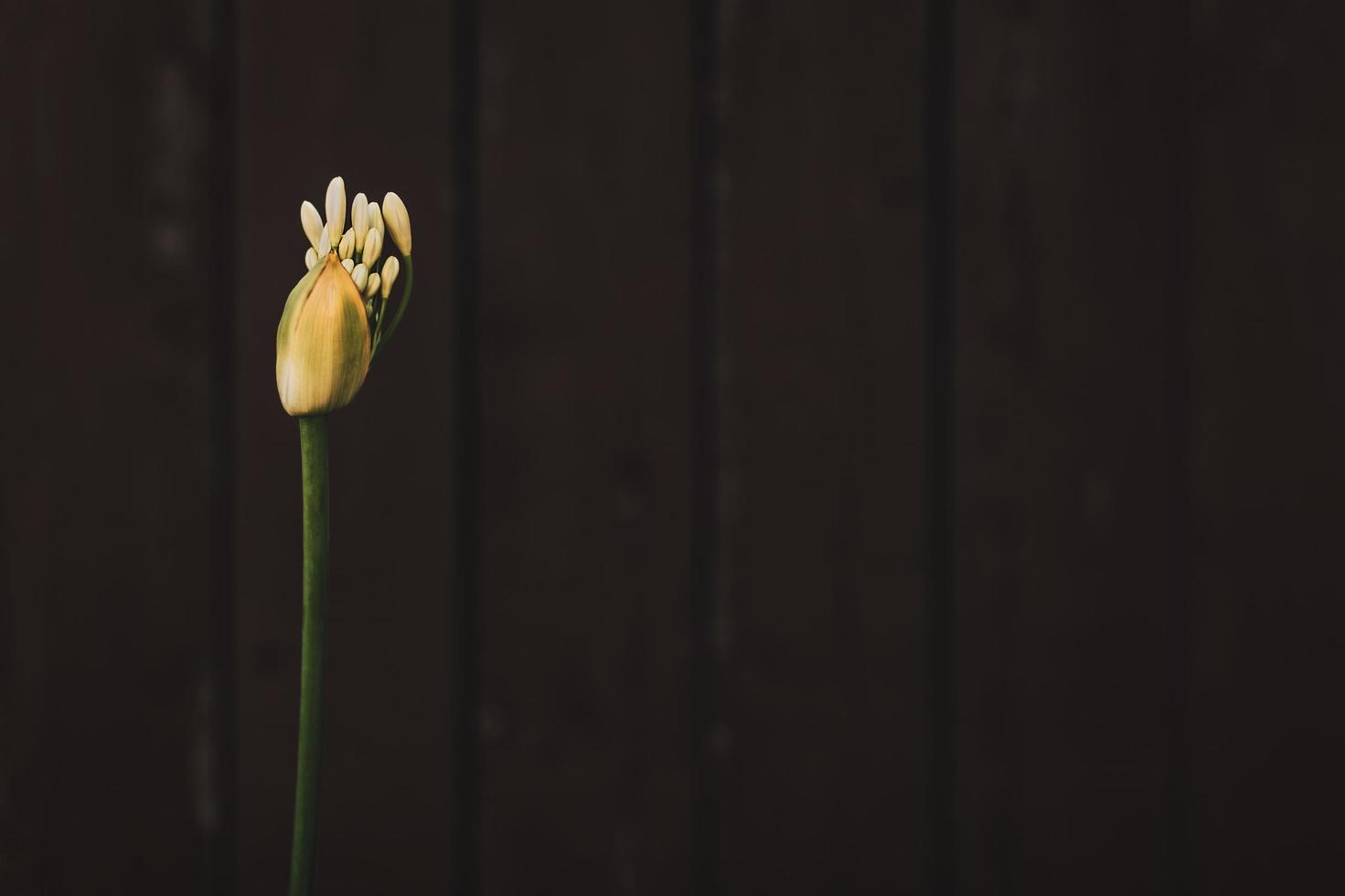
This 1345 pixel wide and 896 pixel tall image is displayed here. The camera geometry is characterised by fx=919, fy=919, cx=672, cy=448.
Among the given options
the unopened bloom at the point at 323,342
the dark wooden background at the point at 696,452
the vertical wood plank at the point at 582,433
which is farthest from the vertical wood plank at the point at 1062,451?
the unopened bloom at the point at 323,342

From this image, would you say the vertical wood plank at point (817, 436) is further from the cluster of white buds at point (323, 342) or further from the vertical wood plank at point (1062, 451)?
the cluster of white buds at point (323, 342)

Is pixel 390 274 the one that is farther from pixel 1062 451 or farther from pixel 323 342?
pixel 1062 451

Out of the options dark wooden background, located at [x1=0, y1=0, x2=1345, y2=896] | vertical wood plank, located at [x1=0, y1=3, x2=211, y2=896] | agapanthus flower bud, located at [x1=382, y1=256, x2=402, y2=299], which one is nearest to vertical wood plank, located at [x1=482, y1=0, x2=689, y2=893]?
dark wooden background, located at [x1=0, y1=0, x2=1345, y2=896]

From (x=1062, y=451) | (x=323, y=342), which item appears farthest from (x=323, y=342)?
(x=1062, y=451)

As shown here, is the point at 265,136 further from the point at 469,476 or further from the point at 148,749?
the point at 148,749

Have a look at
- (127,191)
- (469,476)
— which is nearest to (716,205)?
(469,476)

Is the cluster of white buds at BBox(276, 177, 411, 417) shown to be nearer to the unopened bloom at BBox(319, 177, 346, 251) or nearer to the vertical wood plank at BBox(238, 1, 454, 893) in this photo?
the unopened bloom at BBox(319, 177, 346, 251)
